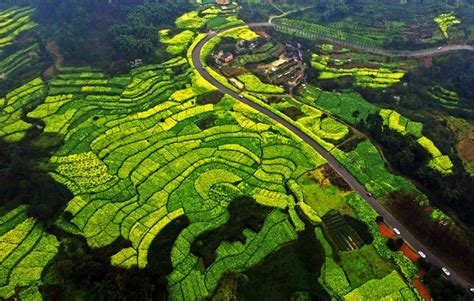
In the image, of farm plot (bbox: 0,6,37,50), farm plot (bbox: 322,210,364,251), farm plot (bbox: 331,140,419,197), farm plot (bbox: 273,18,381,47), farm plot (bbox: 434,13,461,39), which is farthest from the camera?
farm plot (bbox: 434,13,461,39)

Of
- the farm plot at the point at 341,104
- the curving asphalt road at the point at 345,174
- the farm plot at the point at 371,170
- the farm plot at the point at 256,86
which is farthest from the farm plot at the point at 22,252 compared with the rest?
the farm plot at the point at 341,104

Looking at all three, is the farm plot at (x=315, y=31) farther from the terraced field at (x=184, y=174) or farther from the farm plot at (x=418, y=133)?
the farm plot at (x=418, y=133)

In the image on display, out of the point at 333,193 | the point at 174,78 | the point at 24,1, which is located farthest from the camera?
the point at 24,1

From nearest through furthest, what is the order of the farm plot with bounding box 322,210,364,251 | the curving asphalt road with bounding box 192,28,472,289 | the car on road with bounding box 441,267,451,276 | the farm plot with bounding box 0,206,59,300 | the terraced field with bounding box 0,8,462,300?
the farm plot with bounding box 0,206,59,300
the car on road with bounding box 441,267,451,276
the terraced field with bounding box 0,8,462,300
the curving asphalt road with bounding box 192,28,472,289
the farm plot with bounding box 322,210,364,251

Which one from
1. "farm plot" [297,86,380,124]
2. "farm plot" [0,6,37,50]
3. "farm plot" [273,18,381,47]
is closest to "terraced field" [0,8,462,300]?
"farm plot" [297,86,380,124]

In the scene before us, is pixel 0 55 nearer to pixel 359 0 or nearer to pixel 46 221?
pixel 46 221

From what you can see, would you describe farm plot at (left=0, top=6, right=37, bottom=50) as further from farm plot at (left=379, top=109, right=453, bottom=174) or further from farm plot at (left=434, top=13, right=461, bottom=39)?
farm plot at (left=434, top=13, right=461, bottom=39)

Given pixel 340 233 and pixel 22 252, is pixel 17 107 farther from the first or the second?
pixel 340 233

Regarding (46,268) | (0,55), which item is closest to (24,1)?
(0,55)

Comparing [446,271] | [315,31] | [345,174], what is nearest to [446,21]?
[315,31]
